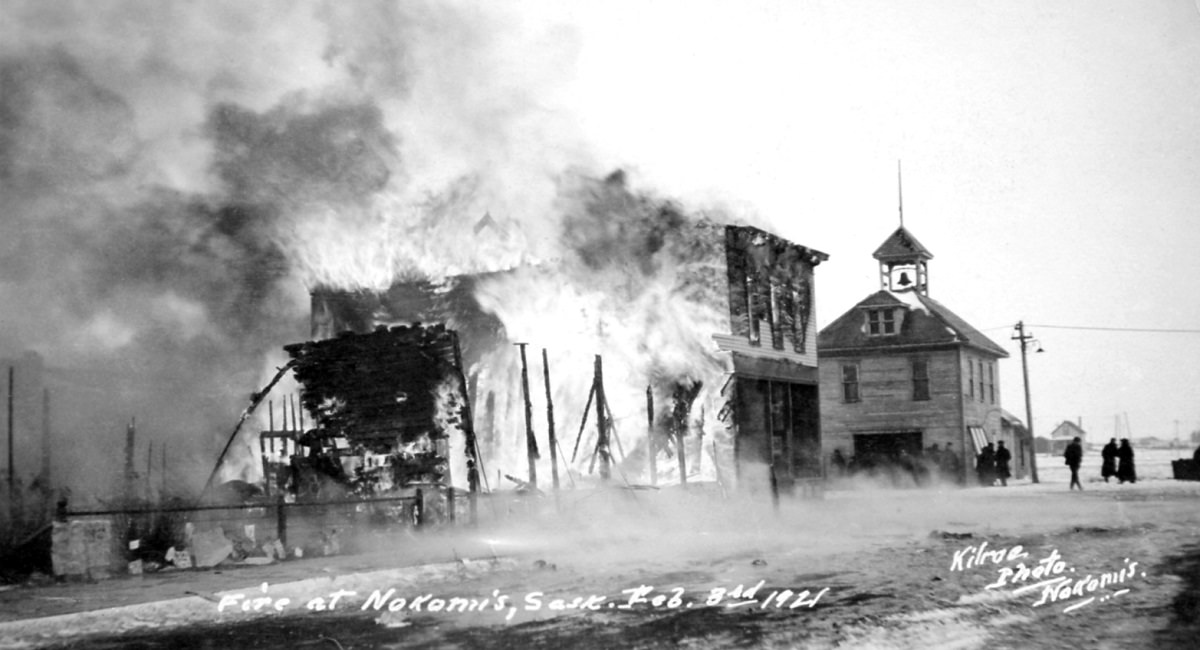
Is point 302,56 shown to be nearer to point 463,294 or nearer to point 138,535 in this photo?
point 463,294

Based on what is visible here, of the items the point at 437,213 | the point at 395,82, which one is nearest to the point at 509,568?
the point at 437,213

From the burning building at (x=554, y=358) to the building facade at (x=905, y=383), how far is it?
16.3m

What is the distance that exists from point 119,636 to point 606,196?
9.18m

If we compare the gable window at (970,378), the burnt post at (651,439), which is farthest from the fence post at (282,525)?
the gable window at (970,378)

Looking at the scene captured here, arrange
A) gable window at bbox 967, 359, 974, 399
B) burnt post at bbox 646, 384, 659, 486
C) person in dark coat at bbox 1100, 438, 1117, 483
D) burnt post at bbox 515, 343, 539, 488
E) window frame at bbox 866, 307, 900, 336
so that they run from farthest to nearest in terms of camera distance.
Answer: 1. window frame at bbox 866, 307, 900, 336
2. gable window at bbox 967, 359, 974, 399
3. person in dark coat at bbox 1100, 438, 1117, 483
4. burnt post at bbox 646, 384, 659, 486
5. burnt post at bbox 515, 343, 539, 488

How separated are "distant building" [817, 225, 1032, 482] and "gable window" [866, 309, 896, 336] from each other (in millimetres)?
33

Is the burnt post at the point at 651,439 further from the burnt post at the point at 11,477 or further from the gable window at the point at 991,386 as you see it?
the gable window at the point at 991,386

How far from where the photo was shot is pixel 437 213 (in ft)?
42.8

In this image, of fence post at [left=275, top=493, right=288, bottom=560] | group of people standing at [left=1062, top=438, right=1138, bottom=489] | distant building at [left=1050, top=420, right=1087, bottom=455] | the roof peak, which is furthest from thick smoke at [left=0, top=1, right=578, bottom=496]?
group of people standing at [left=1062, top=438, right=1138, bottom=489]

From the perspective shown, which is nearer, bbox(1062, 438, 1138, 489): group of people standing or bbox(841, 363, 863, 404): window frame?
bbox(1062, 438, 1138, 489): group of people standing

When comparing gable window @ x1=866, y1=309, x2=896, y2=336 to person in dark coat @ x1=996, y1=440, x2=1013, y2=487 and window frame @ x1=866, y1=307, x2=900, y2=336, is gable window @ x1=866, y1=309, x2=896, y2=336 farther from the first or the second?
person in dark coat @ x1=996, y1=440, x2=1013, y2=487

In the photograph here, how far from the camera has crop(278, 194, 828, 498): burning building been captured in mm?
13180

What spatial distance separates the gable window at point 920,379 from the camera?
32.8 metres

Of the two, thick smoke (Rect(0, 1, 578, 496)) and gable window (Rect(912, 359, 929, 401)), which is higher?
thick smoke (Rect(0, 1, 578, 496))
